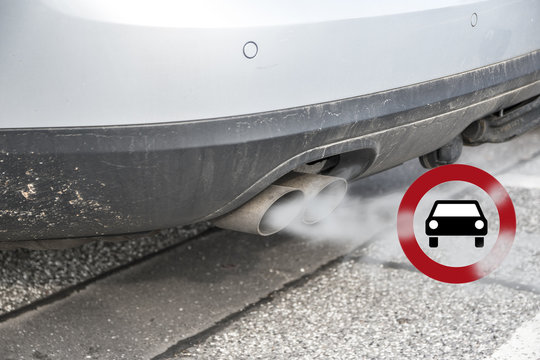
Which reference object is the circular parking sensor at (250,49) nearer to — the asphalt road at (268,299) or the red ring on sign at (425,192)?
the red ring on sign at (425,192)

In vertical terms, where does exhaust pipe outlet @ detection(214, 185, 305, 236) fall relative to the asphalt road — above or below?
above

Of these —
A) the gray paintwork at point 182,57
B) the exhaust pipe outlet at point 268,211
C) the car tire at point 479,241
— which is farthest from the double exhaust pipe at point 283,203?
the car tire at point 479,241

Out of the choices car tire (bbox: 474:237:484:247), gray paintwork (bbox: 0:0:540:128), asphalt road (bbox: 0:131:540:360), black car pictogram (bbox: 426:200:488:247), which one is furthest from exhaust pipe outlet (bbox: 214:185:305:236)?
car tire (bbox: 474:237:484:247)

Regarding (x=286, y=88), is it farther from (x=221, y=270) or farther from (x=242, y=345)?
(x=221, y=270)

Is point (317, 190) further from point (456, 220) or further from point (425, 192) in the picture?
point (456, 220)

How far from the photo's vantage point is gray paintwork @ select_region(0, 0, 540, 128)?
1744 mm

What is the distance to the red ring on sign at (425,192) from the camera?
257cm

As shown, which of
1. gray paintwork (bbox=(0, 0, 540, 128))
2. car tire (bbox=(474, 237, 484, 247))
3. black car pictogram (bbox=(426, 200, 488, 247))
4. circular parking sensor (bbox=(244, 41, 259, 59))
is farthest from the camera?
car tire (bbox=(474, 237, 484, 247))

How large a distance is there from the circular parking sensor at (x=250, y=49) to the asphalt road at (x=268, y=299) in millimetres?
979

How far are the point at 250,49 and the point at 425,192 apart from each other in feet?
3.06

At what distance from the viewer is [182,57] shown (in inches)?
72.1

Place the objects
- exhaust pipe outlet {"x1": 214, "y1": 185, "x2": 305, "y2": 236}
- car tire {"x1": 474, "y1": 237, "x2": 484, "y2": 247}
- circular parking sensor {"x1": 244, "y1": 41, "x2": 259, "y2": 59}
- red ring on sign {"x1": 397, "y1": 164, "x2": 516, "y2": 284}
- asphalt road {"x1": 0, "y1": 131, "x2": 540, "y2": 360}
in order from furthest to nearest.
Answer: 1. car tire {"x1": 474, "y1": 237, "x2": 484, "y2": 247}
2. red ring on sign {"x1": 397, "y1": 164, "x2": 516, "y2": 284}
3. asphalt road {"x1": 0, "y1": 131, "x2": 540, "y2": 360}
4. exhaust pipe outlet {"x1": 214, "y1": 185, "x2": 305, "y2": 236}
5. circular parking sensor {"x1": 244, "y1": 41, "x2": 259, "y2": 59}

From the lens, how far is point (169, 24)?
5.93ft

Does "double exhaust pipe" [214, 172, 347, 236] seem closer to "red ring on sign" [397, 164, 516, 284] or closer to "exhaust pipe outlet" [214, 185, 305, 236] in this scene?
"exhaust pipe outlet" [214, 185, 305, 236]
